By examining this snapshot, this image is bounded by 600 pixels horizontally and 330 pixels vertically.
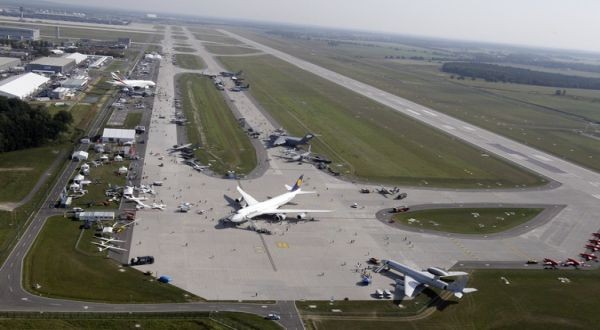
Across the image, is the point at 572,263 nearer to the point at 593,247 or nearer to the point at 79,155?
the point at 593,247

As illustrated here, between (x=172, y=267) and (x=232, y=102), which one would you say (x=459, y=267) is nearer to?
(x=172, y=267)

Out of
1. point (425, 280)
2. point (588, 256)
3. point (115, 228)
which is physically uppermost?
point (425, 280)

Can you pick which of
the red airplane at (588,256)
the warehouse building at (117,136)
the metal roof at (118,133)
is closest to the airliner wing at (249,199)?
the warehouse building at (117,136)

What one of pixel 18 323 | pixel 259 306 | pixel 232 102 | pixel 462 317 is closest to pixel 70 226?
pixel 18 323

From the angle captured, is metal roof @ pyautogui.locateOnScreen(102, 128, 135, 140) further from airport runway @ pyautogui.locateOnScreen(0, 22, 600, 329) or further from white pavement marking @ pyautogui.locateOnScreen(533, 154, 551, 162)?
white pavement marking @ pyautogui.locateOnScreen(533, 154, 551, 162)

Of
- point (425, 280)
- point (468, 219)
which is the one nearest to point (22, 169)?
point (425, 280)

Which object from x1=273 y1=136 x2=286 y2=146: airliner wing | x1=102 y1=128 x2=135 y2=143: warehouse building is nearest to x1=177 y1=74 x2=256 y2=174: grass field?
x1=273 y1=136 x2=286 y2=146: airliner wing
